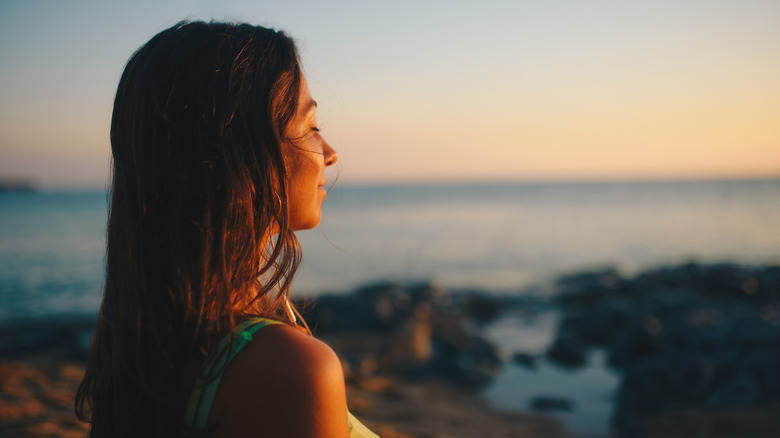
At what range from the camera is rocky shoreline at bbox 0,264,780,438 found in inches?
242

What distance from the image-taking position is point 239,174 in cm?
125

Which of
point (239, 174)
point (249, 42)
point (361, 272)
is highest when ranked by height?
point (249, 42)

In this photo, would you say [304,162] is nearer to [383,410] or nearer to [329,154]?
[329,154]

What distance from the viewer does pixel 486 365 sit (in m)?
Result: 9.76

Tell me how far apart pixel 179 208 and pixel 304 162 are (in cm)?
40

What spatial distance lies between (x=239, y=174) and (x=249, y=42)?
0.41m

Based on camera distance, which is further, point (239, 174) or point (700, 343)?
point (700, 343)

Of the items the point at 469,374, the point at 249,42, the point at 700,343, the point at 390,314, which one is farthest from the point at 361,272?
the point at 249,42

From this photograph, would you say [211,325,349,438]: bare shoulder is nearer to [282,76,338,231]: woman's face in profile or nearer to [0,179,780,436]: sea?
[282,76,338,231]: woman's face in profile

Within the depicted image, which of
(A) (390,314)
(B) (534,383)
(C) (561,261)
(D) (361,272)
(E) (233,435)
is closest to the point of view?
(E) (233,435)

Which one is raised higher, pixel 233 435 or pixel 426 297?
pixel 233 435

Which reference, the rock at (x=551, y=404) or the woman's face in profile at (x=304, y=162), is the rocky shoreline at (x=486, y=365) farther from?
the woman's face in profile at (x=304, y=162)

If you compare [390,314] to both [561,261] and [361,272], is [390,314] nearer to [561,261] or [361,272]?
[361,272]

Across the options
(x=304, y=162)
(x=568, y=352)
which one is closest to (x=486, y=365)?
(x=568, y=352)
